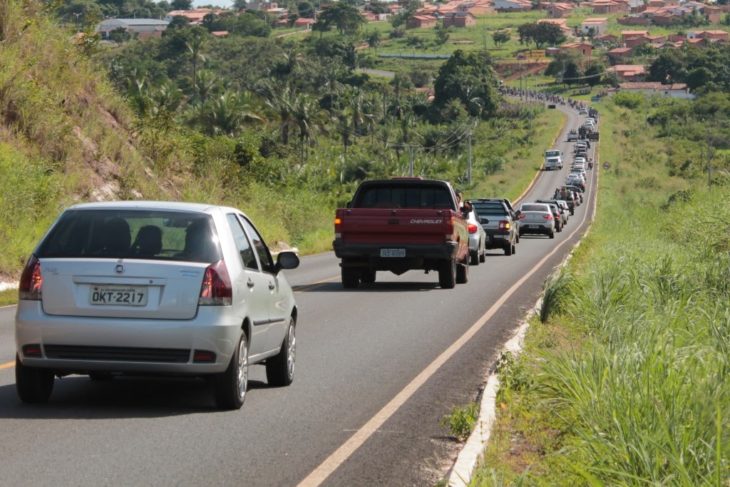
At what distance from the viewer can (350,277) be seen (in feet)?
83.9

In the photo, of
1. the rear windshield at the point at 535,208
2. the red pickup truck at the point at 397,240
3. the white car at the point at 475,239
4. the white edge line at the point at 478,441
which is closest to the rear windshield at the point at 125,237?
the white edge line at the point at 478,441

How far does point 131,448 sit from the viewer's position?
29.9 feet

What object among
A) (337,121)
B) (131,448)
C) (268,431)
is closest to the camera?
(131,448)

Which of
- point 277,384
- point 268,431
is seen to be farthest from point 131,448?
point 277,384

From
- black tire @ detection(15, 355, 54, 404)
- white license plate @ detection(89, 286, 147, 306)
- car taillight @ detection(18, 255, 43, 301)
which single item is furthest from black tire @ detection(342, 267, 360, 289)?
white license plate @ detection(89, 286, 147, 306)

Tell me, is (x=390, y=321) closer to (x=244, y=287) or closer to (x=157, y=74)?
(x=244, y=287)

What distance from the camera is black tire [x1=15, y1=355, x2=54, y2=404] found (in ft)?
35.1

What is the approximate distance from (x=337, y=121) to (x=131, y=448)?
129 metres

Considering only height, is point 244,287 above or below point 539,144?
above

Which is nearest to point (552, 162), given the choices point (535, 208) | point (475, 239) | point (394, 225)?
point (535, 208)

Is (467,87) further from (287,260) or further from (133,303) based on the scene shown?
(133,303)

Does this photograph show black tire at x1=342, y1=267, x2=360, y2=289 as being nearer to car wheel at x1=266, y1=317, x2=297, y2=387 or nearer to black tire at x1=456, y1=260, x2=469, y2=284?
black tire at x1=456, y1=260, x2=469, y2=284

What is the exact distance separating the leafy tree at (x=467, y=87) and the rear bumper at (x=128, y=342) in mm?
167408

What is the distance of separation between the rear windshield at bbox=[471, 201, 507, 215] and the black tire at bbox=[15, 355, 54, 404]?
30.5 m
